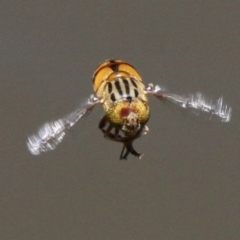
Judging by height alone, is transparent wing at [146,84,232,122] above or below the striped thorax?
above

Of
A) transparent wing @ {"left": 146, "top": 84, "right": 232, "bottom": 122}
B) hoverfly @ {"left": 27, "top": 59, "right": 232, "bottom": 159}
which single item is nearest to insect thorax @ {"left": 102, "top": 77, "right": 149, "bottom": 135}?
hoverfly @ {"left": 27, "top": 59, "right": 232, "bottom": 159}

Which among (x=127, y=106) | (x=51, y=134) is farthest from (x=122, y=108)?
(x=51, y=134)

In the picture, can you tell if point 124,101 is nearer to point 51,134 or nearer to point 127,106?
point 127,106

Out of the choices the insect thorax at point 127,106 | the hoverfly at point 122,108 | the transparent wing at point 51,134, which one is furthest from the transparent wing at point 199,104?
the transparent wing at point 51,134

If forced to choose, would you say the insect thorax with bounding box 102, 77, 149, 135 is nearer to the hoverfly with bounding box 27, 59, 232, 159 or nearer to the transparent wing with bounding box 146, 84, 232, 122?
the hoverfly with bounding box 27, 59, 232, 159

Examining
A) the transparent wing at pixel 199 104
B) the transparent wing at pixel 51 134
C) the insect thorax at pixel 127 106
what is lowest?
the transparent wing at pixel 51 134

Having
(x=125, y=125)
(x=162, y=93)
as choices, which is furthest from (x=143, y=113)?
(x=162, y=93)

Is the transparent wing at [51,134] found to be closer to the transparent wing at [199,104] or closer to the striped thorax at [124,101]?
the striped thorax at [124,101]

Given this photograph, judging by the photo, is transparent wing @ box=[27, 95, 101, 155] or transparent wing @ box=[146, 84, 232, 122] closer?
transparent wing @ box=[27, 95, 101, 155]
